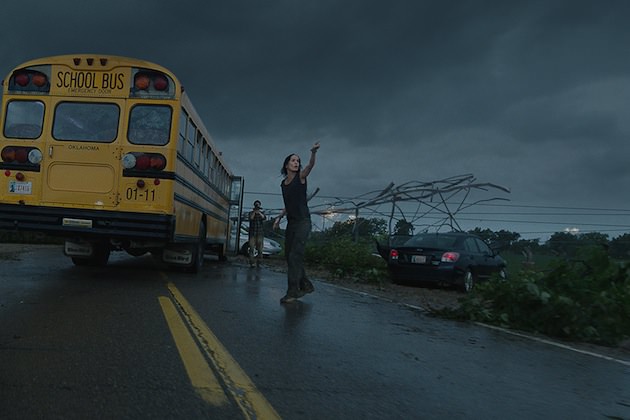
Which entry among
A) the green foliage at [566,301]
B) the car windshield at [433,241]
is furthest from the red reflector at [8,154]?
the car windshield at [433,241]

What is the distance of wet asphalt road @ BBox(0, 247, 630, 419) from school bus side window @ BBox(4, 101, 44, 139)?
2775 millimetres

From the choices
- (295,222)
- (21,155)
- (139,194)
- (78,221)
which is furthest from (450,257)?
(21,155)

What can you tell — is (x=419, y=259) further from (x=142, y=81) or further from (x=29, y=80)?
(x=29, y=80)

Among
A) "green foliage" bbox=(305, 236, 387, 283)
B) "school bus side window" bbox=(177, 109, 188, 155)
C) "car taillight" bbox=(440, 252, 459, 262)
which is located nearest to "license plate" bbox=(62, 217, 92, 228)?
"school bus side window" bbox=(177, 109, 188, 155)

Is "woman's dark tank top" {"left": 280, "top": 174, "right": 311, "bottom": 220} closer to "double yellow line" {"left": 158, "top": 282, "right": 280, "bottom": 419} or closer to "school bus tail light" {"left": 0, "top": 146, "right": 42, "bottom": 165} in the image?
"double yellow line" {"left": 158, "top": 282, "right": 280, "bottom": 419}

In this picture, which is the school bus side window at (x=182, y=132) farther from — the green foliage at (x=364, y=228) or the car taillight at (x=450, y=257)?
the green foliage at (x=364, y=228)

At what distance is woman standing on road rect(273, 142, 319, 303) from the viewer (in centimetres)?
722

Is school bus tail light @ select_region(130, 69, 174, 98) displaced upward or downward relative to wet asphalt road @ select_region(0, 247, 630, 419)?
upward

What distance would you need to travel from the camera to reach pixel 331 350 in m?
4.54

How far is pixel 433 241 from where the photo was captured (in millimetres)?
11930

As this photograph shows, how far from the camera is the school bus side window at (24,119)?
8.26m

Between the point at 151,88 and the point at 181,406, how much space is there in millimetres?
6589

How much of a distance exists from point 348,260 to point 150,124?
7767mm

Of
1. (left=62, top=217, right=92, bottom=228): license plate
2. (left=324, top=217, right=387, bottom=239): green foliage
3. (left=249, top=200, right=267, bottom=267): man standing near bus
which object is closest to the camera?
(left=62, top=217, right=92, bottom=228): license plate
